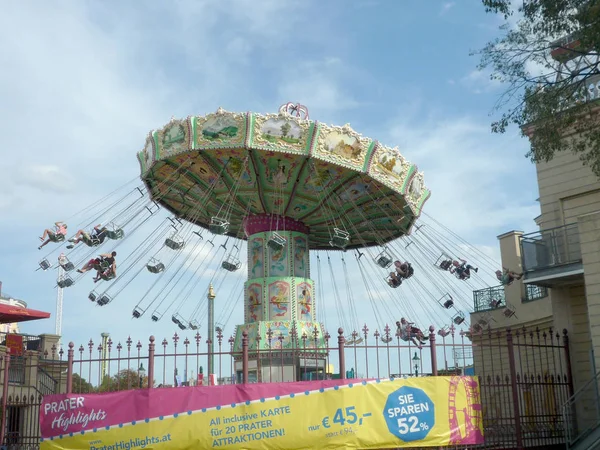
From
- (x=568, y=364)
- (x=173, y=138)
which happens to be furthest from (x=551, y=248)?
(x=173, y=138)

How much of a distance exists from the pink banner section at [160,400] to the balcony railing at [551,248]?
7.19 m

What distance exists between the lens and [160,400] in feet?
35.4

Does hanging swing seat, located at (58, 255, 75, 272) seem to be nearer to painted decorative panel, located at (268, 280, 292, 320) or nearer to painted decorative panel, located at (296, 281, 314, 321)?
painted decorative panel, located at (268, 280, 292, 320)

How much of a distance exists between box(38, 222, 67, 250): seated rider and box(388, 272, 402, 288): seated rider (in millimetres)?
8262

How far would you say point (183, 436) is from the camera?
34.8 ft

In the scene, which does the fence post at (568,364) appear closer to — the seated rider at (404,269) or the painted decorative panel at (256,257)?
Result: the seated rider at (404,269)

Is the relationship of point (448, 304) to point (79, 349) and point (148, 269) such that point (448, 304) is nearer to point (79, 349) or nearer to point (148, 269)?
point (148, 269)

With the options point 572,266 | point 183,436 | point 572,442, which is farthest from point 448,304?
point 183,436

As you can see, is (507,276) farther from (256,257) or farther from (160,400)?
(160,400)

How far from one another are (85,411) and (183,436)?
1.82m

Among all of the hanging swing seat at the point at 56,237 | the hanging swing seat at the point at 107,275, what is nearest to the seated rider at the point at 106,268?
the hanging swing seat at the point at 107,275

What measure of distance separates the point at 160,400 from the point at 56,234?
6.82 m

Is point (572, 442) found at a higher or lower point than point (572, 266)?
lower

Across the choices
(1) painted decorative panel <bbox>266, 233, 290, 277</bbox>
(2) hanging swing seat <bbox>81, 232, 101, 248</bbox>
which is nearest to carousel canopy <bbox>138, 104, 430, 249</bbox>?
(1) painted decorative panel <bbox>266, 233, 290, 277</bbox>
